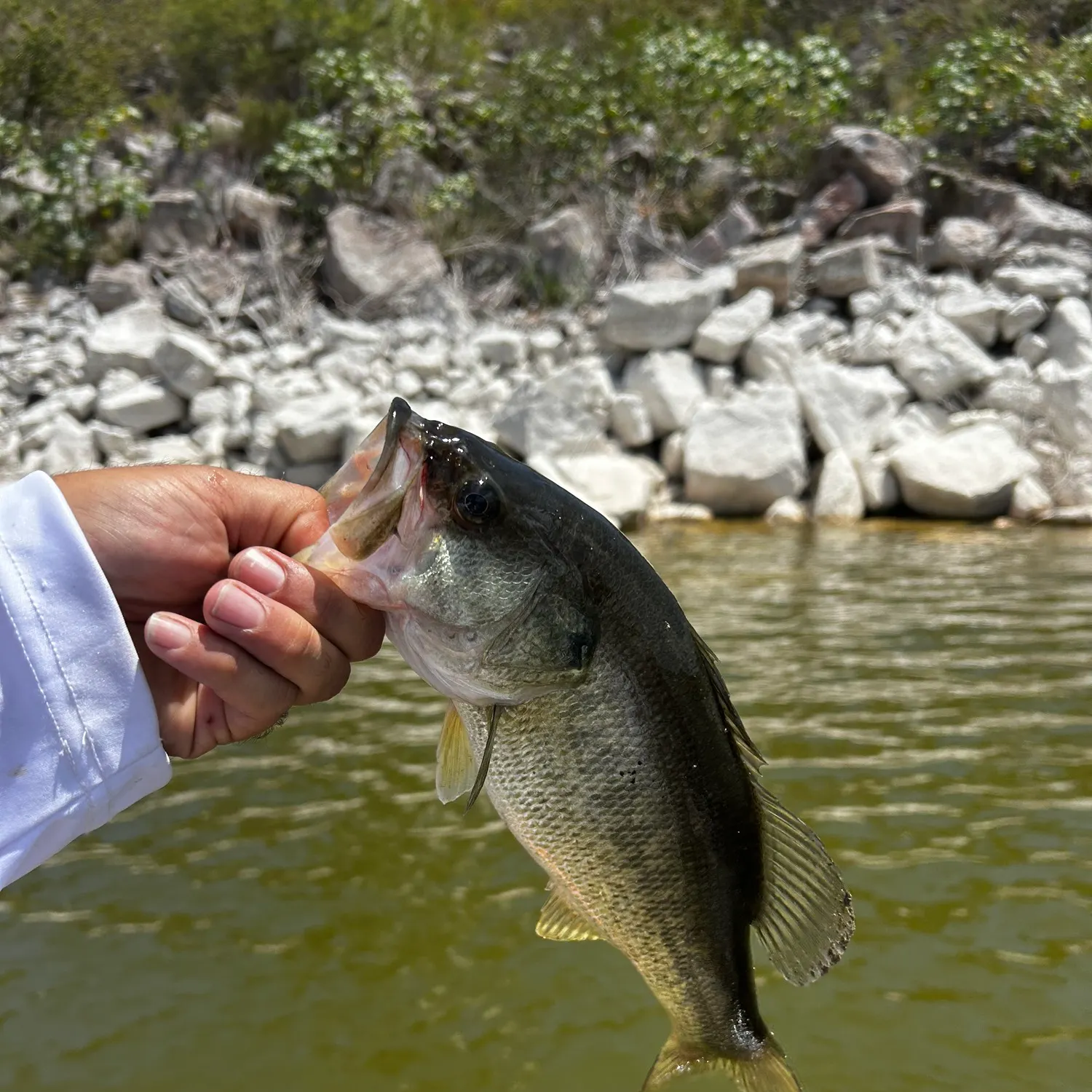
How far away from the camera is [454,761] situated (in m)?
2.03

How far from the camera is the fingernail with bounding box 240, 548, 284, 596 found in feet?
6.72

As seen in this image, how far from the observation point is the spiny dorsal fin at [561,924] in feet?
6.95

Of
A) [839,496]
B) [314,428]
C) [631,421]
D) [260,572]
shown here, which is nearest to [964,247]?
[839,496]

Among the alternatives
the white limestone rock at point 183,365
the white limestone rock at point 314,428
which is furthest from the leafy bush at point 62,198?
the white limestone rock at point 314,428

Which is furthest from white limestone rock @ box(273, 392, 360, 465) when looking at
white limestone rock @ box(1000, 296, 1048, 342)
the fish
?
the fish

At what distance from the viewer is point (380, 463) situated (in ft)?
6.20

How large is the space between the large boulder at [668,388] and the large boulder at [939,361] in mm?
2833

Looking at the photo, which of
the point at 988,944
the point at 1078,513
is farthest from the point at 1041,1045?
the point at 1078,513

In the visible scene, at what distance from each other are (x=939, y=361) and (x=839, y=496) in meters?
2.80

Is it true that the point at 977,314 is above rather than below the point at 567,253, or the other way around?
above

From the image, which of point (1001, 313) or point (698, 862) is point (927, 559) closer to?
point (1001, 313)

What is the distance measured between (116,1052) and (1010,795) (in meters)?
4.08

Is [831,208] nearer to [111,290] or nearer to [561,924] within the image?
[111,290]

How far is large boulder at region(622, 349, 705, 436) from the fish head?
43.1 ft
